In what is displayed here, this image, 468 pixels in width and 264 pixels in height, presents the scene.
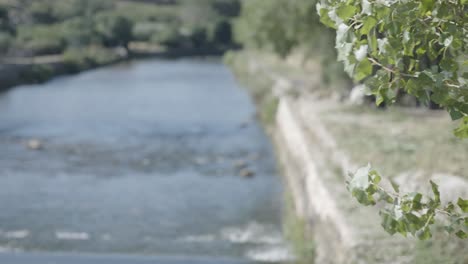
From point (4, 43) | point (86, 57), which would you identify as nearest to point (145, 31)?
point (86, 57)

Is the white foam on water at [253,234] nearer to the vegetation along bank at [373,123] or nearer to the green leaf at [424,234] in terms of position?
the vegetation along bank at [373,123]

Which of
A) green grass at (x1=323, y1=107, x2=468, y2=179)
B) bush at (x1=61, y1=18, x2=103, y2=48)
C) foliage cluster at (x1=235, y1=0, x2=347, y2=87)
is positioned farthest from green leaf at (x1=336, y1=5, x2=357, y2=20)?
bush at (x1=61, y1=18, x2=103, y2=48)

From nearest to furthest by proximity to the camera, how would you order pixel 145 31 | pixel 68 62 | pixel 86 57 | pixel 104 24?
pixel 68 62 < pixel 86 57 < pixel 104 24 < pixel 145 31

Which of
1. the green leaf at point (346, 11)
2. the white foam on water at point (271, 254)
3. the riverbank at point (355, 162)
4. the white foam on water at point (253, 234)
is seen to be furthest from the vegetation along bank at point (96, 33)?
the green leaf at point (346, 11)

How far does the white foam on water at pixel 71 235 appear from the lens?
11805 mm

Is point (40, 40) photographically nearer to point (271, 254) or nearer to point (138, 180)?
point (138, 180)

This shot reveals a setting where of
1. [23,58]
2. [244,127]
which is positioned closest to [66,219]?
[244,127]

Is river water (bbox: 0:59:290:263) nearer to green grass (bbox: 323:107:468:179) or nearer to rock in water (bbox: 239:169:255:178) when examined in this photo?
rock in water (bbox: 239:169:255:178)

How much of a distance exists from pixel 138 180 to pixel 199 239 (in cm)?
456

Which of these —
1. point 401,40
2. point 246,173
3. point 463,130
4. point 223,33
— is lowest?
point 223,33

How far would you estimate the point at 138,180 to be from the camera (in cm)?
1612

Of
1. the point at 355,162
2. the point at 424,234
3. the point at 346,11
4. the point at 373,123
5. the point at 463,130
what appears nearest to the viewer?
the point at 346,11

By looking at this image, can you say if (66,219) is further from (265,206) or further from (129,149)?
(129,149)

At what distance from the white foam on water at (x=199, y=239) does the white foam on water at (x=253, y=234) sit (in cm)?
22
